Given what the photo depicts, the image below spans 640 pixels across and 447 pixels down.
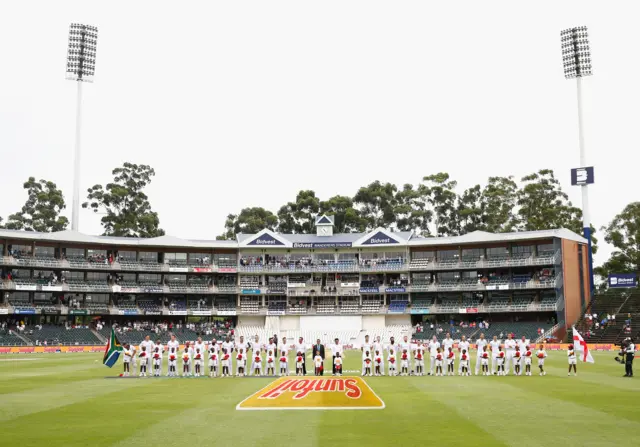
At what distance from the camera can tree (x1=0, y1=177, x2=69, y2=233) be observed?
98.8 meters

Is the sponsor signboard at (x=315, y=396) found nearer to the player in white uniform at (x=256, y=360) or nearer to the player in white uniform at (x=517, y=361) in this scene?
the player in white uniform at (x=256, y=360)

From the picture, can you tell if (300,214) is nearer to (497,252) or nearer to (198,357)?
(497,252)

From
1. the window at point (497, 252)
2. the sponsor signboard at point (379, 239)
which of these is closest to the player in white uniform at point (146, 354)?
the sponsor signboard at point (379, 239)

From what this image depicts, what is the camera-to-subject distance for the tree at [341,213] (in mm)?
103812

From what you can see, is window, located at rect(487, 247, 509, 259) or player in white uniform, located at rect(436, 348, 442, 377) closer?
player in white uniform, located at rect(436, 348, 442, 377)

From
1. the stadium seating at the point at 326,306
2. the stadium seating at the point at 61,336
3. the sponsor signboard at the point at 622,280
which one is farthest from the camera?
the stadium seating at the point at 326,306

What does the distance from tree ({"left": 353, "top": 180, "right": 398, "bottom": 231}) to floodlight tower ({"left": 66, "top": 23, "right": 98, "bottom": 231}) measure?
44734 mm

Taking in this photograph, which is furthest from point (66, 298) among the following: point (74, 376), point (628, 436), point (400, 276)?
point (628, 436)

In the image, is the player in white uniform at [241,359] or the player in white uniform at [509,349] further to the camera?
the player in white uniform at [509,349]

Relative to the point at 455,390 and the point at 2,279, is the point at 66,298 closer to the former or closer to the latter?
the point at 2,279

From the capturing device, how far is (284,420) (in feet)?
50.7

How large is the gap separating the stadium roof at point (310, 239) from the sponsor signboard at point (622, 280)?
20.7 feet

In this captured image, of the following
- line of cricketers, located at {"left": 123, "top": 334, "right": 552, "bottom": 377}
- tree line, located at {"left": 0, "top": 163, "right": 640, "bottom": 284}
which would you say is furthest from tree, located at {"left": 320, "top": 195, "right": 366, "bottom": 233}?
Answer: line of cricketers, located at {"left": 123, "top": 334, "right": 552, "bottom": 377}

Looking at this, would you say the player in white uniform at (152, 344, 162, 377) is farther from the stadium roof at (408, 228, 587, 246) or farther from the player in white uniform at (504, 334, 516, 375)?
the stadium roof at (408, 228, 587, 246)
